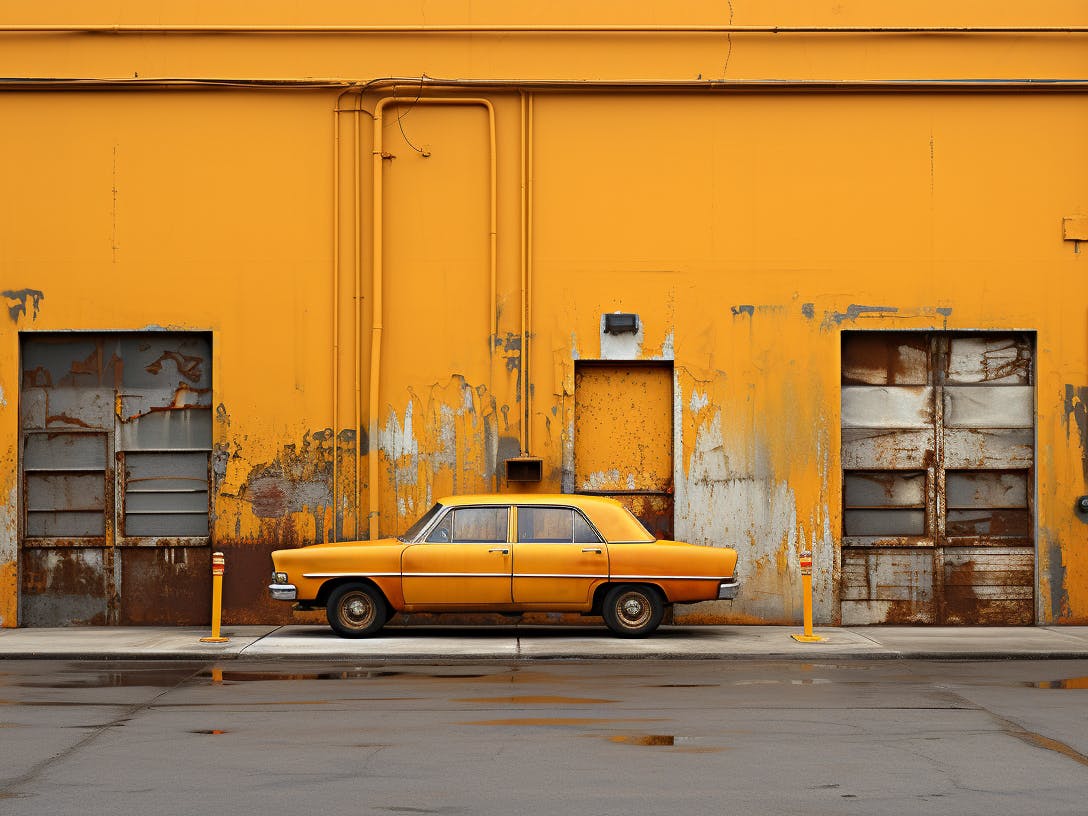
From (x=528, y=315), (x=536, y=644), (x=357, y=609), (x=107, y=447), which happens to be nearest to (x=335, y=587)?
(x=357, y=609)

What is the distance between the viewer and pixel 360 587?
14.7 meters

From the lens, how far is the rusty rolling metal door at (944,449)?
16484 mm

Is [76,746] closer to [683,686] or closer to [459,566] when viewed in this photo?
[683,686]

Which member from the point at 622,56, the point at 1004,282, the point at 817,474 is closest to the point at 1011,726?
the point at 817,474

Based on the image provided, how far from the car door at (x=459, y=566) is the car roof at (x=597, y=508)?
25 centimetres

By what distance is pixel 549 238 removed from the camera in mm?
16484

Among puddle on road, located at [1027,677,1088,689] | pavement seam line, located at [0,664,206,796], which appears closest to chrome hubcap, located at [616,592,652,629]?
puddle on road, located at [1027,677,1088,689]

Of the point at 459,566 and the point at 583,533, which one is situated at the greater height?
the point at 583,533

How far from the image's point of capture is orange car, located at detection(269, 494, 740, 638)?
1448 centimetres

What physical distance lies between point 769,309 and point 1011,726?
767 cm

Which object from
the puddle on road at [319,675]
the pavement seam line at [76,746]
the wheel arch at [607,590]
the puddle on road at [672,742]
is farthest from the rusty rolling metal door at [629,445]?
the puddle on road at [672,742]

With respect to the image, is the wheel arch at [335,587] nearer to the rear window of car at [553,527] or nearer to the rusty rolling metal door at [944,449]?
the rear window of car at [553,527]

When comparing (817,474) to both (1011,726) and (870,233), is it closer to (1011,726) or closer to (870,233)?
(870,233)

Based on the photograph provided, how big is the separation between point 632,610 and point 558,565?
91 centimetres
